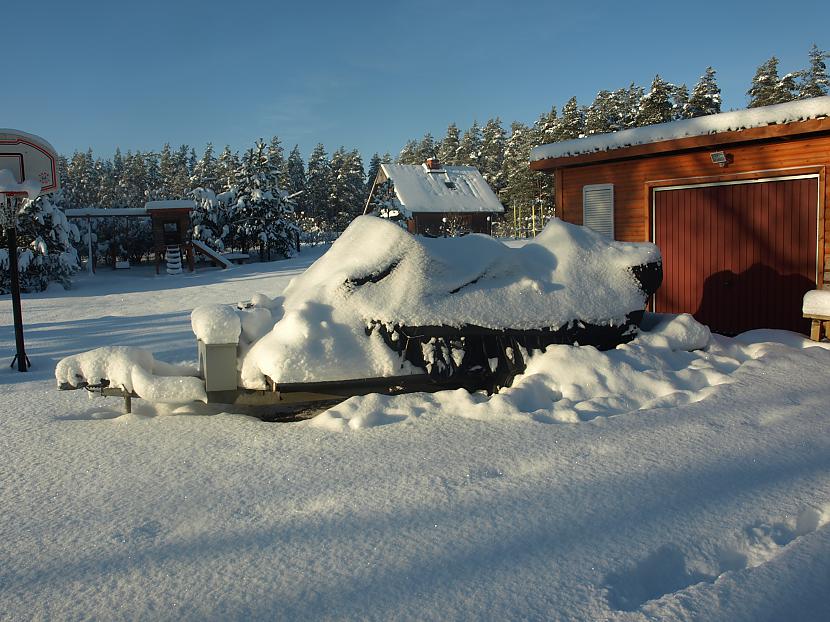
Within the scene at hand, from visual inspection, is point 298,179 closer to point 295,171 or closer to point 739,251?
point 295,171

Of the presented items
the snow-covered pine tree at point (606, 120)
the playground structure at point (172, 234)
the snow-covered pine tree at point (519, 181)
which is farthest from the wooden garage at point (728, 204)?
the snow-covered pine tree at point (519, 181)

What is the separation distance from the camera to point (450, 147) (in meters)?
67.6

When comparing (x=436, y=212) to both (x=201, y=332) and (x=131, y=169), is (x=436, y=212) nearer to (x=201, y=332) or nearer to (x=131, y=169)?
→ (x=201, y=332)

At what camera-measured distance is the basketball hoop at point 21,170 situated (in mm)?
8125

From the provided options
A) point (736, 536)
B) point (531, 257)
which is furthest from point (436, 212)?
point (736, 536)

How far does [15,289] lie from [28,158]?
3.14 metres

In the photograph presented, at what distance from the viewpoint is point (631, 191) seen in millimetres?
→ 9750

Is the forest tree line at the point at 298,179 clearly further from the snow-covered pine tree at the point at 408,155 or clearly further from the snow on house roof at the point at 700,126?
the snow on house roof at the point at 700,126

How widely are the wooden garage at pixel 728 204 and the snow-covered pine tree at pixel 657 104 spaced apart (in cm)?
3376

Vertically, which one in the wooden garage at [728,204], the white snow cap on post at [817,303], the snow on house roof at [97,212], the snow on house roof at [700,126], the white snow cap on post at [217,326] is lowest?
the white snow cap on post at [817,303]

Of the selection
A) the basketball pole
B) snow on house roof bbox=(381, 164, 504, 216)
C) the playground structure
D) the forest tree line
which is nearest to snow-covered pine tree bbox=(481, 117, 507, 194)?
the forest tree line

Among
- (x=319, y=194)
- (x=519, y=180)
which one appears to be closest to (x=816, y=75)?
(x=519, y=180)

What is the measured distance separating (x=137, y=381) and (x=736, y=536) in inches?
156

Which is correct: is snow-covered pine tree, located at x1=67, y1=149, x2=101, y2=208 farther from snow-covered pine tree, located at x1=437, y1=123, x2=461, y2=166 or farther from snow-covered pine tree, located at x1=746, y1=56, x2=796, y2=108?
snow-covered pine tree, located at x1=746, y1=56, x2=796, y2=108
